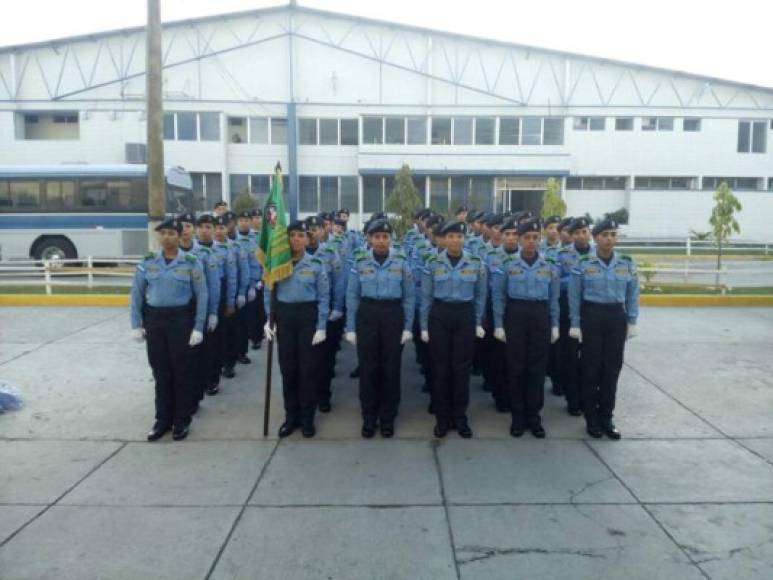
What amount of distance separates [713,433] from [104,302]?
11140mm

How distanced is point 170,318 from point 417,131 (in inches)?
1077

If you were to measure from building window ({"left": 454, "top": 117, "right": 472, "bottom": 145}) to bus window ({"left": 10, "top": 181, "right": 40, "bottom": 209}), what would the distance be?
19050 mm

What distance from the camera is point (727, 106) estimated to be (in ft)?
104

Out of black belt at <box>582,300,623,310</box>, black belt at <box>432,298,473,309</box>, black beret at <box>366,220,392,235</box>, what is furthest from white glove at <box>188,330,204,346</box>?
black belt at <box>582,300,623,310</box>

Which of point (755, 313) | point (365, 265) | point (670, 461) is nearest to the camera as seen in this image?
point (670, 461)

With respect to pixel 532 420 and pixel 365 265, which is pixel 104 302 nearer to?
pixel 365 265

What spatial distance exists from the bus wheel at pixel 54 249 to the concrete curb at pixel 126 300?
5954 mm

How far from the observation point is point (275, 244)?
554 centimetres

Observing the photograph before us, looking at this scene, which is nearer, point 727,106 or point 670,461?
point 670,461

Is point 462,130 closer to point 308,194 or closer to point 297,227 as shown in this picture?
point 308,194

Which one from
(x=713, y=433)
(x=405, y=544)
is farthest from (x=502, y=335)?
(x=405, y=544)

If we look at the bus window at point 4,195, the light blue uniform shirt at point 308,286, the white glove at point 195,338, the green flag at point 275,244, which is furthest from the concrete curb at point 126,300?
the light blue uniform shirt at point 308,286

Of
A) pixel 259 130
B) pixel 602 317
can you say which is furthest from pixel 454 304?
pixel 259 130

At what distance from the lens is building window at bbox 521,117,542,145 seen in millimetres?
31328
